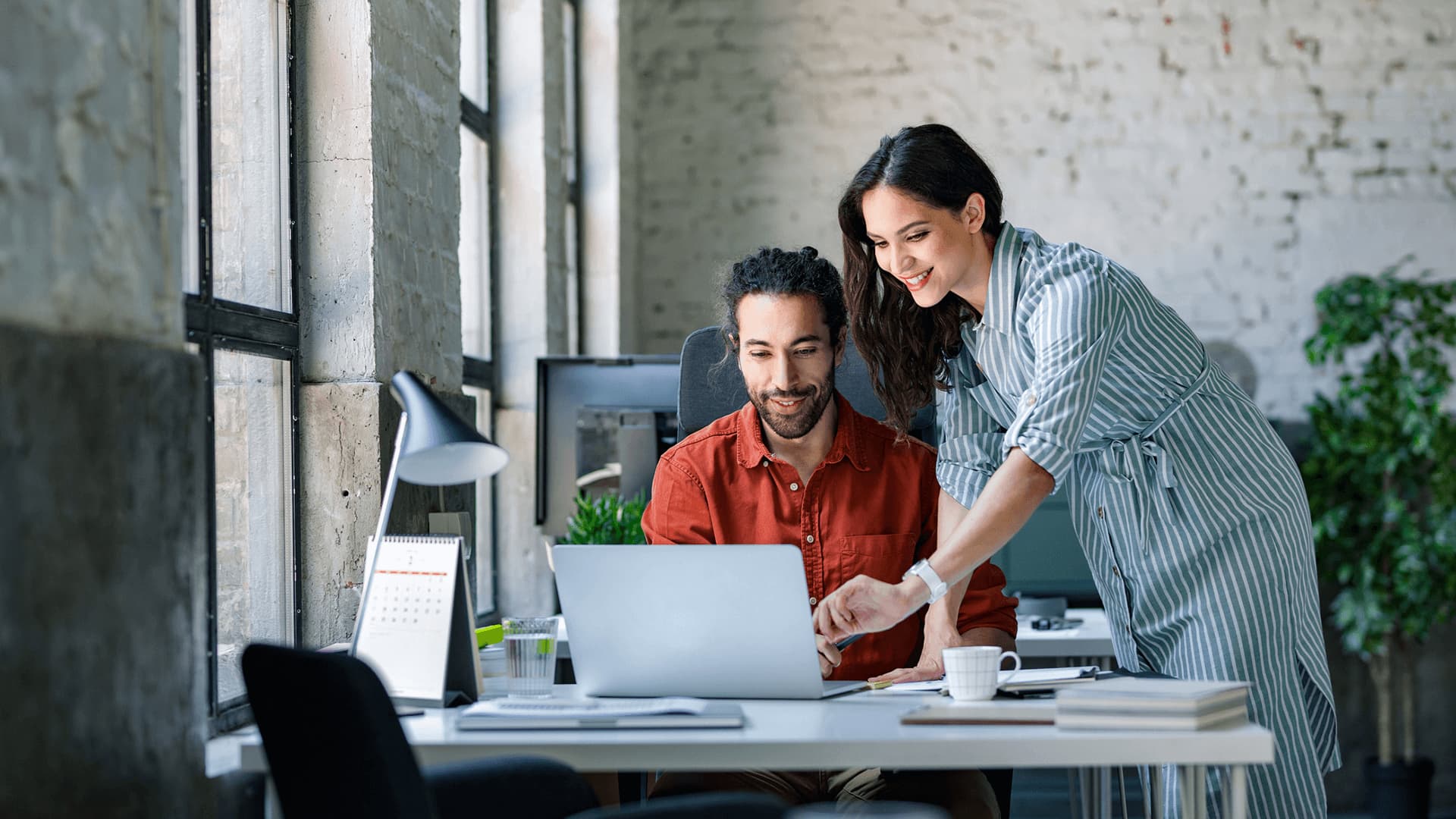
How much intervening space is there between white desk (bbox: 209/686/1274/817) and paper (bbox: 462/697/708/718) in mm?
38

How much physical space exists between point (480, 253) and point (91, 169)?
2.80 metres

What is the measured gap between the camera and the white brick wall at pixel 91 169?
4.18 ft

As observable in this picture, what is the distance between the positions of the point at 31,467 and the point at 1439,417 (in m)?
4.65

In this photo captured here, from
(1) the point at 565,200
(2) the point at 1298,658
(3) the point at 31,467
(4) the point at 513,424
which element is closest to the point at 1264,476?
(2) the point at 1298,658

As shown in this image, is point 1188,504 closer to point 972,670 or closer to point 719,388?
point 972,670

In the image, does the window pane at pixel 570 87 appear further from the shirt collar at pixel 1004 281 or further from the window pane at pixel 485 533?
the shirt collar at pixel 1004 281

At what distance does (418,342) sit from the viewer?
2.97m

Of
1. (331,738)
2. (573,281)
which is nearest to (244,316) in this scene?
(331,738)

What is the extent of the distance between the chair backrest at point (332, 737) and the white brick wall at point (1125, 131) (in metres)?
4.06

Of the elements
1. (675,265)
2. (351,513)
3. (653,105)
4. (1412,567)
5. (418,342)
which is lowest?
(1412,567)

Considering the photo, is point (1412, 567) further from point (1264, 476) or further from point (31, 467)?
point (31, 467)

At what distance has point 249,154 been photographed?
254cm

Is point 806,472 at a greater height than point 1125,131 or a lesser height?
lesser

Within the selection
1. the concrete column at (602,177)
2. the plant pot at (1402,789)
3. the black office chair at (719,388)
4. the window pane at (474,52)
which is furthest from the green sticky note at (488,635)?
the plant pot at (1402,789)
